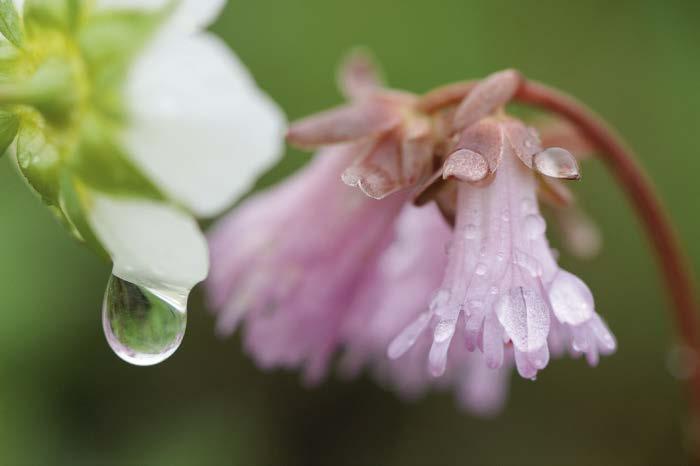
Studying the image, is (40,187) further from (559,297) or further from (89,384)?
(89,384)

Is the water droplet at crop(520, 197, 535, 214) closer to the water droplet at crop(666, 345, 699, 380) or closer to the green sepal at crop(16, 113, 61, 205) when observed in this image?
the green sepal at crop(16, 113, 61, 205)

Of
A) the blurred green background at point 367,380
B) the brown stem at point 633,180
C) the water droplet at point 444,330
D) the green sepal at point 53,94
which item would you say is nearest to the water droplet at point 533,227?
the water droplet at point 444,330

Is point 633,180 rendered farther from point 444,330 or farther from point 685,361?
point 444,330

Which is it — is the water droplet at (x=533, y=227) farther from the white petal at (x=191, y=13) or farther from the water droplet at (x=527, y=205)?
the white petal at (x=191, y=13)

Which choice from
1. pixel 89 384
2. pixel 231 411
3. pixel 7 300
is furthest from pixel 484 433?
pixel 7 300

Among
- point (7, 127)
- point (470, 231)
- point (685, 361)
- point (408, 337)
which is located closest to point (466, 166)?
point (470, 231)

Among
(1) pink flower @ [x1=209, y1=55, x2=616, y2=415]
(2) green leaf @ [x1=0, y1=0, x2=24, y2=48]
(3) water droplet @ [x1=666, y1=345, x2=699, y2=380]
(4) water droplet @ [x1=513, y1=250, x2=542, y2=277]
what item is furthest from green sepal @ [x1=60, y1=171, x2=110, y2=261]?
(3) water droplet @ [x1=666, y1=345, x2=699, y2=380]
